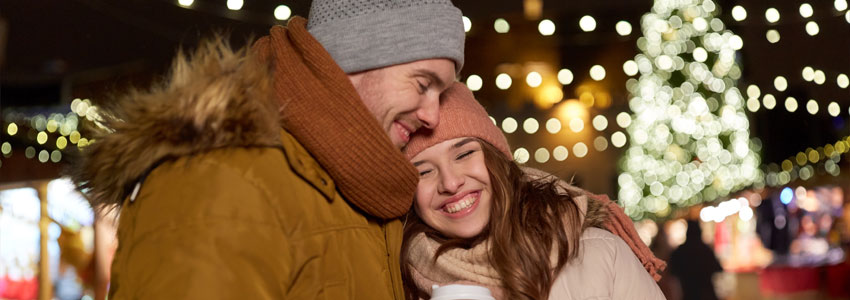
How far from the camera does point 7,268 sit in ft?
16.6

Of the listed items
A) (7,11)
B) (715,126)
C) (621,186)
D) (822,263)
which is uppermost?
(7,11)

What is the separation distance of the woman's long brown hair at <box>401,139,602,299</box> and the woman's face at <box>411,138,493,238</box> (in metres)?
0.04

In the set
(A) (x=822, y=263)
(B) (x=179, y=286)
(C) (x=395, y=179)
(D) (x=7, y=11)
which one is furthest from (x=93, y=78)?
(A) (x=822, y=263)

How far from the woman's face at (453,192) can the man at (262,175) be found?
1.78 ft

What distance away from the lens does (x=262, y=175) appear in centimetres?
193

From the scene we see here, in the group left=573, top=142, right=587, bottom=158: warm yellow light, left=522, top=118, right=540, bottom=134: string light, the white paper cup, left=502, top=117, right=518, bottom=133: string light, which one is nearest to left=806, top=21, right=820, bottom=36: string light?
the white paper cup

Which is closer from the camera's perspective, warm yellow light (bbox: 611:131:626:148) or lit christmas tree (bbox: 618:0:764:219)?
lit christmas tree (bbox: 618:0:764:219)

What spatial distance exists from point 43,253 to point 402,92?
358 cm

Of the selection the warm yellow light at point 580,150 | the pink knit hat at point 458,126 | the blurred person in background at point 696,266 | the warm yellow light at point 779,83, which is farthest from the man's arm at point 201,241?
the warm yellow light at point 580,150

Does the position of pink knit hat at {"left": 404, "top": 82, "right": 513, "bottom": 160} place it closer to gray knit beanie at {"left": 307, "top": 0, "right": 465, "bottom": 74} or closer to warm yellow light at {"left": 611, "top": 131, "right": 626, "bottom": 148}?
gray knit beanie at {"left": 307, "top": 0, "right": 465, "bottom": 74}

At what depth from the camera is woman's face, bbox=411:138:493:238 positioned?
2959 millimetres

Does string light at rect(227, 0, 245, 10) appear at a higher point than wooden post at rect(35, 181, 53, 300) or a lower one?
higher

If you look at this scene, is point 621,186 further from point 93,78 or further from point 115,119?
point 115,119

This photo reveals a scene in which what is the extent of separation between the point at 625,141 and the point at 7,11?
1638cm
